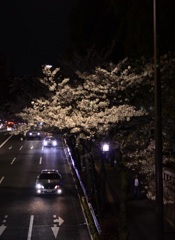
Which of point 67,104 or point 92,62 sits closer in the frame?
point 67,104

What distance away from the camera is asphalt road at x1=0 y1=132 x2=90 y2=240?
22125 mm

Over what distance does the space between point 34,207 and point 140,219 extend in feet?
22.2

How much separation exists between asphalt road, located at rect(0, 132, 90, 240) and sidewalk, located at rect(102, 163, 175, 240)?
1941 mm

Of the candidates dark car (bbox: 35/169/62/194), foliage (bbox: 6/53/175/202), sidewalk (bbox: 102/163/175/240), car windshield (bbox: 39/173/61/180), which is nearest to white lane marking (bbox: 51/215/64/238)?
sidewalk (bbox: 102/163/175/240)

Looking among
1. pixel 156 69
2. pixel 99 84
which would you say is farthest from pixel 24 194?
pixel 156 69

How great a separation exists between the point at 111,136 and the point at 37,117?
2.62m

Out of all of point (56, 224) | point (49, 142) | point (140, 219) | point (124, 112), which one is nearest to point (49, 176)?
point (56, 224)

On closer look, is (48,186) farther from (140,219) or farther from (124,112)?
(124,112)

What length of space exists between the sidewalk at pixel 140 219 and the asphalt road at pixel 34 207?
1.94m

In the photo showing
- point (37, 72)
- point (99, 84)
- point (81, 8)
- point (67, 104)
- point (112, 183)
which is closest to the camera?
point (99, 84)

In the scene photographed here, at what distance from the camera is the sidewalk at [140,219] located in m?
20.7

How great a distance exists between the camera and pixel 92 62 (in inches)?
1088

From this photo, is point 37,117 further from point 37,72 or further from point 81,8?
point 37,72

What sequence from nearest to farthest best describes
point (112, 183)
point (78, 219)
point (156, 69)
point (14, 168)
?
point (156, 69) → point (78, 219) → point (112, 183) → point (14, 168)
